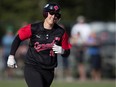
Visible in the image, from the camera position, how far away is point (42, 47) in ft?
29.3

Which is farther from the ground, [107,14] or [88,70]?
[107,14]

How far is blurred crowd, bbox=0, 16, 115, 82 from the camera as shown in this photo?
18.8m

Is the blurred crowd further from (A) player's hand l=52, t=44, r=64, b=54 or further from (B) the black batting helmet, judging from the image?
(A) player's hand l=52, t=44, r=64, b=54

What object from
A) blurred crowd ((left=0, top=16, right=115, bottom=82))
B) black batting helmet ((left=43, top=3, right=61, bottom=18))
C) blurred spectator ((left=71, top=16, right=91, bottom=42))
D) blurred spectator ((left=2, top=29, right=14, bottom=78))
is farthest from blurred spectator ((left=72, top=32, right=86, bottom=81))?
black batting helmet ((left=43, top=3, right=61, bottom=18))

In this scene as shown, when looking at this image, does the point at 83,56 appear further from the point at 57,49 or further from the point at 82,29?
the point at 57,49

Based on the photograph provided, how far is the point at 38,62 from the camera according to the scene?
891cm

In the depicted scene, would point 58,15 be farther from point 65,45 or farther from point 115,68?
point 115,68

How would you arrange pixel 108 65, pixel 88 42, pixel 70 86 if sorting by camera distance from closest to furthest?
pixel 70 86 < pixel 88 42 < pixel 108 65

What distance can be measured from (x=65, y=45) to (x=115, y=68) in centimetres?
1108

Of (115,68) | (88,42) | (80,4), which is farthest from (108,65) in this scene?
(80,4)

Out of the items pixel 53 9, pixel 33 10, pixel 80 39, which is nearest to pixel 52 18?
pixel 53 9

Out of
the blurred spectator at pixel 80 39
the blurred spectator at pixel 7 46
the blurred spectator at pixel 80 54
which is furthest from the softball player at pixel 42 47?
the blurred spectator at pixel 7 46

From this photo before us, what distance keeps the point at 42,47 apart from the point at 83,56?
33.5 ft

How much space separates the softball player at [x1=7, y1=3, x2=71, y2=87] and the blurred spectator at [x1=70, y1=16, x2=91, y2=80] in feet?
30.7
